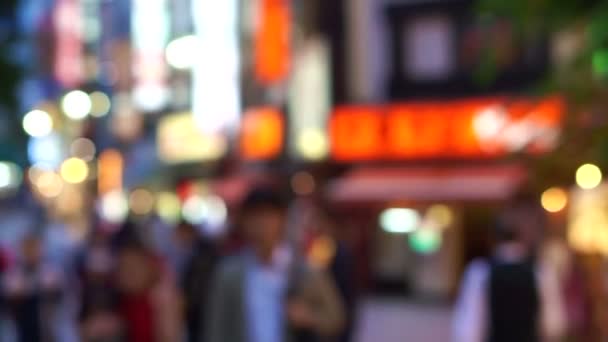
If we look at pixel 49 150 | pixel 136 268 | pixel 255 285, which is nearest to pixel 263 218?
pixel 255 285

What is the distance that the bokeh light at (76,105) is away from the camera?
152 feet

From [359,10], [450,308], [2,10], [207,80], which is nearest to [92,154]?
[207,80]

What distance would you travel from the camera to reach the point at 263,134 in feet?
69.8

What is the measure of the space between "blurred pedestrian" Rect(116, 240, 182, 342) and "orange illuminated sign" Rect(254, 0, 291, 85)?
618 inches

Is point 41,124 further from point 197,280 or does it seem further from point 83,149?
point 197,280

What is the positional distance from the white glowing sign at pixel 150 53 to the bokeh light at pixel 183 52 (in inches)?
22.8

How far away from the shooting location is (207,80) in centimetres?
2734

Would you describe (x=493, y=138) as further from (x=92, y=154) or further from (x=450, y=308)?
(x=92, y=154)

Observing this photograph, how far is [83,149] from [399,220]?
3769 centimetres

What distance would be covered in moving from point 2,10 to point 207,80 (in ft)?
61.4

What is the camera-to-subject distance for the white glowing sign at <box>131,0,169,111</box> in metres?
31.0

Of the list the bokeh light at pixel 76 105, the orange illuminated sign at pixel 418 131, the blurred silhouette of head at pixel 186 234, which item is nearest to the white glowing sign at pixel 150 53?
the bokeh light at pixel 76 105

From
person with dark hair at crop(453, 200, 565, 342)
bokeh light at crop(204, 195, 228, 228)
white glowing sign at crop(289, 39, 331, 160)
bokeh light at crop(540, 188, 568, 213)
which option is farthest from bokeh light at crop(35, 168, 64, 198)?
person with dark hair at crop(453, 200, 565, 342)

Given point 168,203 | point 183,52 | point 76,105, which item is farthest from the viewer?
point 76,105
